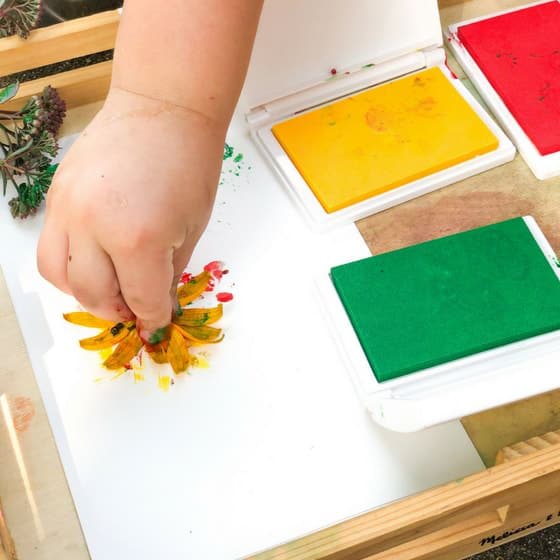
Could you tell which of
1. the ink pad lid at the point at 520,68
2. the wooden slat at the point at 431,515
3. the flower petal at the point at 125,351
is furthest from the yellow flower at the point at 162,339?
the ink pad lid at the point at 520,68

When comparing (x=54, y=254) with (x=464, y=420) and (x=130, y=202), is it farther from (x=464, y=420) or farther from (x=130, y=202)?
(x=464, y=420)

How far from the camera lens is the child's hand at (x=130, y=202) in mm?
568

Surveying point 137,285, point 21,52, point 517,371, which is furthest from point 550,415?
point 21,52

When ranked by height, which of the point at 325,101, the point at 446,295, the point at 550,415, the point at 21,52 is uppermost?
the point at 21,52

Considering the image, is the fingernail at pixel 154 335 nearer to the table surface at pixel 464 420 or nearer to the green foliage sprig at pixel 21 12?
the table surface at pixel 464 420

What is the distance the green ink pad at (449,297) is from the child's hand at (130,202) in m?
0.19

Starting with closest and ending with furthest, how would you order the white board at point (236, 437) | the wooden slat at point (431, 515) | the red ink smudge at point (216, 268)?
the wooden slat at point (431, 515), the white board at point (236, 437), the red ink smudge at point (216, 268)

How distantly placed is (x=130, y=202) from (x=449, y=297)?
1.04ft

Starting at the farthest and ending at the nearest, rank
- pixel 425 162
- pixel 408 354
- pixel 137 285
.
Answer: pixel 425 162 < pixel 408 354 < pixel 137 285

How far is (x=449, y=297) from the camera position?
2.42ft

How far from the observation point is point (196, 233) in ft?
2.09

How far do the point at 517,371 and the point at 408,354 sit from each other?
0.11 metres

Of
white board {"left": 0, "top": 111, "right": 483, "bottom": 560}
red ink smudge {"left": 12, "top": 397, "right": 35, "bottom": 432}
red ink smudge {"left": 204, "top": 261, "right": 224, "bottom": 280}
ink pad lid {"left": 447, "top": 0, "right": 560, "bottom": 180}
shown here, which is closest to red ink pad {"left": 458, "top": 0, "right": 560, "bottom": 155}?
ink pad lid {"left": 447, "top": 0, "right": 560, "bottom": 180}

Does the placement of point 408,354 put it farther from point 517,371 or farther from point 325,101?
point 325,101
